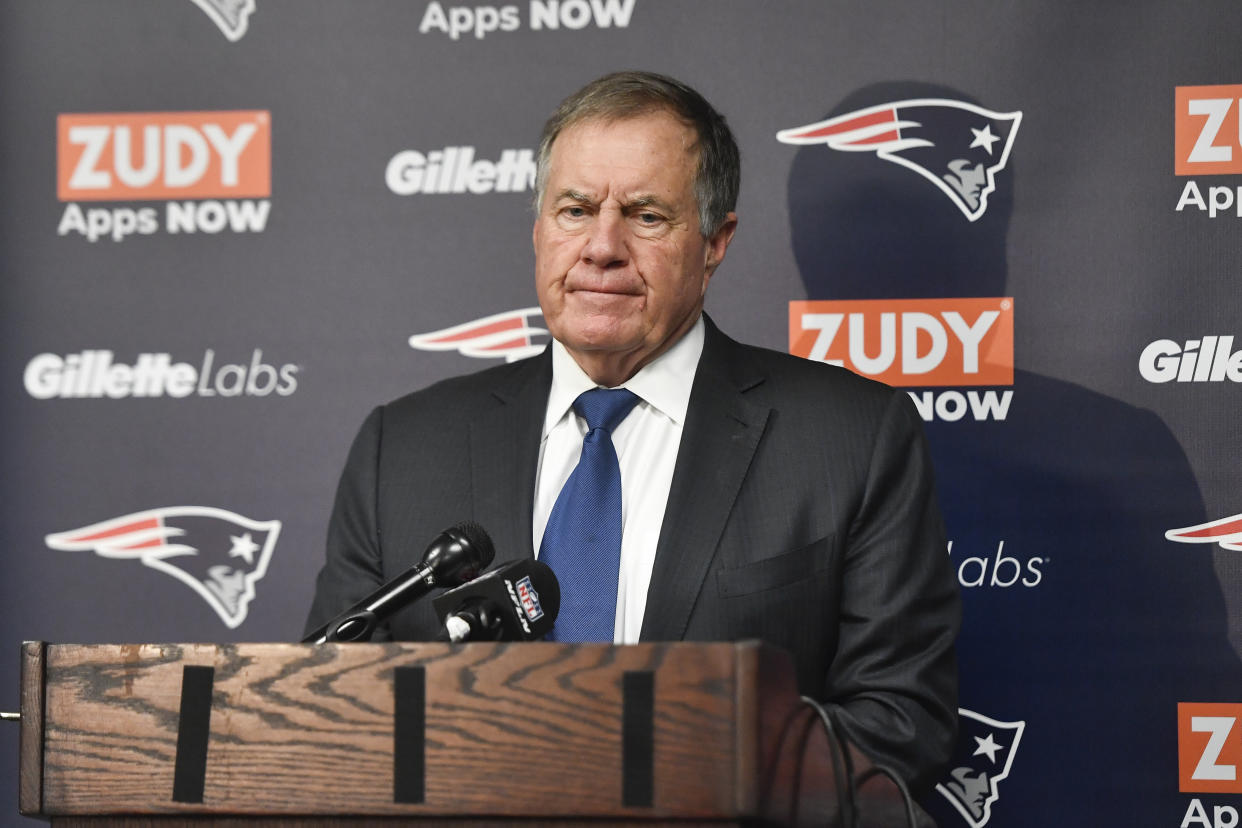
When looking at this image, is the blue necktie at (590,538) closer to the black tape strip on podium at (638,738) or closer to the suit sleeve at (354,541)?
the suit sleeve at (354,541)

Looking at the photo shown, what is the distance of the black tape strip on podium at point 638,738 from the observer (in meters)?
1.24

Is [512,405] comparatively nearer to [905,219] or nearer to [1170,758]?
[905,219]

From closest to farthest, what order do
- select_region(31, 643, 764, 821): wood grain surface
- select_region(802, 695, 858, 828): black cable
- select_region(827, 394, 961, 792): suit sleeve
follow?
select_region(31, 643, 764, 821): wood grain surface → select_region(802, 695, 858, 828): black cable → select_region(827, 394, 961, 792): suit sleeve

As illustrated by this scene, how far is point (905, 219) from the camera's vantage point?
2855 mm

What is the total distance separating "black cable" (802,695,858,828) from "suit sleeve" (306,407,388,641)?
0.99 m

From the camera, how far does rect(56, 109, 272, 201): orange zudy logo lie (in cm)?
305

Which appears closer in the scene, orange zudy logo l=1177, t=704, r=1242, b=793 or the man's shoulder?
the man's shoulder

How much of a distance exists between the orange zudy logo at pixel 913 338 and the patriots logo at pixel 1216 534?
440 mm

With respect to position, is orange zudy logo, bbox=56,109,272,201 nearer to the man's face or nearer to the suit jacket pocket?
the man's face

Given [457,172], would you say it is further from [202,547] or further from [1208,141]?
[1208,141]

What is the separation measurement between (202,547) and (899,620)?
160 cm

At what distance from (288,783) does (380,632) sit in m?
0.92

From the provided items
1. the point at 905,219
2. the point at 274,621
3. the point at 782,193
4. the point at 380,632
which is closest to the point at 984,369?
the point at 905,219

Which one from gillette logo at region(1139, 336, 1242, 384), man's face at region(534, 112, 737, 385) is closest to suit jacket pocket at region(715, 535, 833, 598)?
man's face at region(534, 112, 737, 385)
